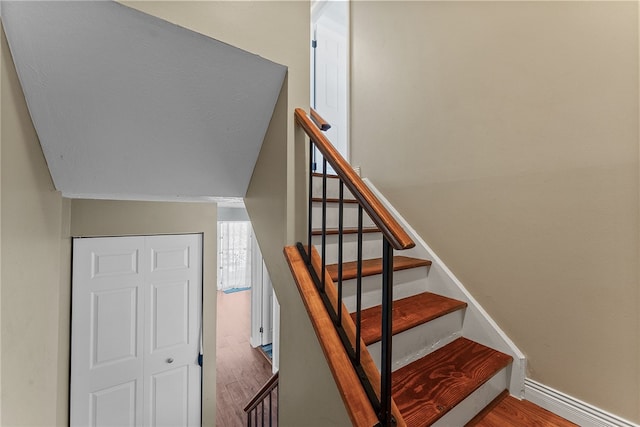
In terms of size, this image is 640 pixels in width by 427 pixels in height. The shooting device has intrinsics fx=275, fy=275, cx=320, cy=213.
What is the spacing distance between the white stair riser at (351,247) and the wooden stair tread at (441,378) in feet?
2.19

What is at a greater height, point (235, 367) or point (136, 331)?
point (136, 331)

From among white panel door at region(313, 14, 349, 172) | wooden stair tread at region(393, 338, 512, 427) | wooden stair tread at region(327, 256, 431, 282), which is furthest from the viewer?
white panel door at region(313, 14, 349, 172)

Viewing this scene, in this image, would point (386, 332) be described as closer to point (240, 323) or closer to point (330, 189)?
point (330, 189)

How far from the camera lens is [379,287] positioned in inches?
59.4

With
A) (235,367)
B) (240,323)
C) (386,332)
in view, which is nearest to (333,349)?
(386,332)

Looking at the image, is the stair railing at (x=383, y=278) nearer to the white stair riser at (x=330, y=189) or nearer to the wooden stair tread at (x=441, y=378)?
the wooden stair tread at (x=441, y=378)

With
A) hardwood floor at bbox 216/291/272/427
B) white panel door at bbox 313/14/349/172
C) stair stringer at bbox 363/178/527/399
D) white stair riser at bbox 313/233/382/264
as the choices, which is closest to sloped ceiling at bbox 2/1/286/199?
white stair riser at bbox 313/233/382/264

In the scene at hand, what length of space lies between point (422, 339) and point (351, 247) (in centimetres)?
65

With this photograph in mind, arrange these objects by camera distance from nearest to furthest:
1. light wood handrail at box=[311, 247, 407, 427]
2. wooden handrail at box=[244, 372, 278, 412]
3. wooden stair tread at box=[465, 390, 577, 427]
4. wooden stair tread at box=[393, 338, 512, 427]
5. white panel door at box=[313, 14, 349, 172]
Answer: light wood handrail at box=[311, 247, 407, 427]
wooden stair tread at box=[393, 338, 512, 427]
wooden stair tread at box=[465, 390, 577, 427]
wooden handrail at box=[244, 372, 278, 412]
white panel door at box=[313, 14, 349, 172]

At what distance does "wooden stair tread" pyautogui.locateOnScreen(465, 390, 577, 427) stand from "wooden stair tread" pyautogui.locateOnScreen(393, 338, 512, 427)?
0.16 meters

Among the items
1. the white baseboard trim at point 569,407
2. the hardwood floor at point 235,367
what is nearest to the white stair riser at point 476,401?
the white baseboard trim at point 569,407

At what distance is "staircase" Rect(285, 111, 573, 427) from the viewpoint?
0.94m

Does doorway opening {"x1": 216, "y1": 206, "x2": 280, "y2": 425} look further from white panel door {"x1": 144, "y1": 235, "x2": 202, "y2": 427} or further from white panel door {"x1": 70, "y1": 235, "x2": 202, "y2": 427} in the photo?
white panel door {"x1": 70, "y1": 235, "x2": 202, "y2": 427}

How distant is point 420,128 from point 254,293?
4215 millimetres
